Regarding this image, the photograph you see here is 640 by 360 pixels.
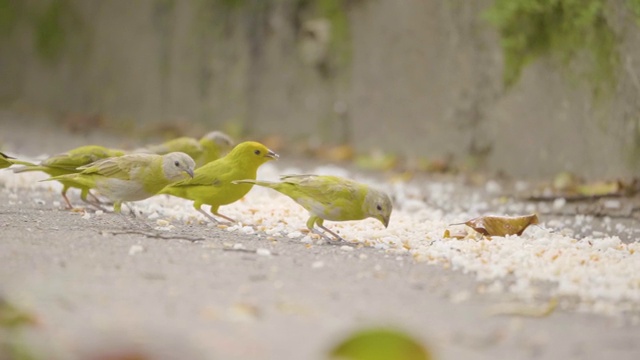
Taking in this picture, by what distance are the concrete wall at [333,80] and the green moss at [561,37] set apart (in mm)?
128

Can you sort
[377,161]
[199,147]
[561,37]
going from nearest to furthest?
1. [199,147]
2. [561,37]
3. [377,161]

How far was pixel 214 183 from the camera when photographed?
232 inches

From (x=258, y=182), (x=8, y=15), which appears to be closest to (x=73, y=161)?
(x=258, y=182)

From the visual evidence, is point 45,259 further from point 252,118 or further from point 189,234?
point 252,118

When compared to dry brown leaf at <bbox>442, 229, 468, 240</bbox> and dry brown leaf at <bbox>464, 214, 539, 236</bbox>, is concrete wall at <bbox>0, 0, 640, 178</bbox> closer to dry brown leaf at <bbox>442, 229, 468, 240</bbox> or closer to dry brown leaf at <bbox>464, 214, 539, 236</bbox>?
dry brown leaf at <bbox>464, 214, 539, 236</bbox>

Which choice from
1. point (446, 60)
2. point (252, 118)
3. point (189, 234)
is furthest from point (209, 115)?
point (189, 234)

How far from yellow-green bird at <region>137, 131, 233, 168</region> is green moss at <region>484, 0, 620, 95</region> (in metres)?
2.90

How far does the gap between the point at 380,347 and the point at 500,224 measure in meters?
2.93

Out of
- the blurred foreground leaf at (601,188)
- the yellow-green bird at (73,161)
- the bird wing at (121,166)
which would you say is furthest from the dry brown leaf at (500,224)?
the yellow-green bird at (73,161)

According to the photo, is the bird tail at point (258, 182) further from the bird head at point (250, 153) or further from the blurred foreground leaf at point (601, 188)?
the blurred foreground leaf at point (601, 188)

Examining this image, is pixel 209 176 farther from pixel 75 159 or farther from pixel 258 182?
pixel 75 159

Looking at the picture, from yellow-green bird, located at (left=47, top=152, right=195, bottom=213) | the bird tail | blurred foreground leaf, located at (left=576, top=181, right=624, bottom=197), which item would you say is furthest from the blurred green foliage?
yellow-green bird, located at (left=47, top=152, right=195, bottom=213)

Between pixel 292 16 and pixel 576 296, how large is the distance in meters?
7.78

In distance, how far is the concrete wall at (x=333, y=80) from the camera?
27.6 feet
